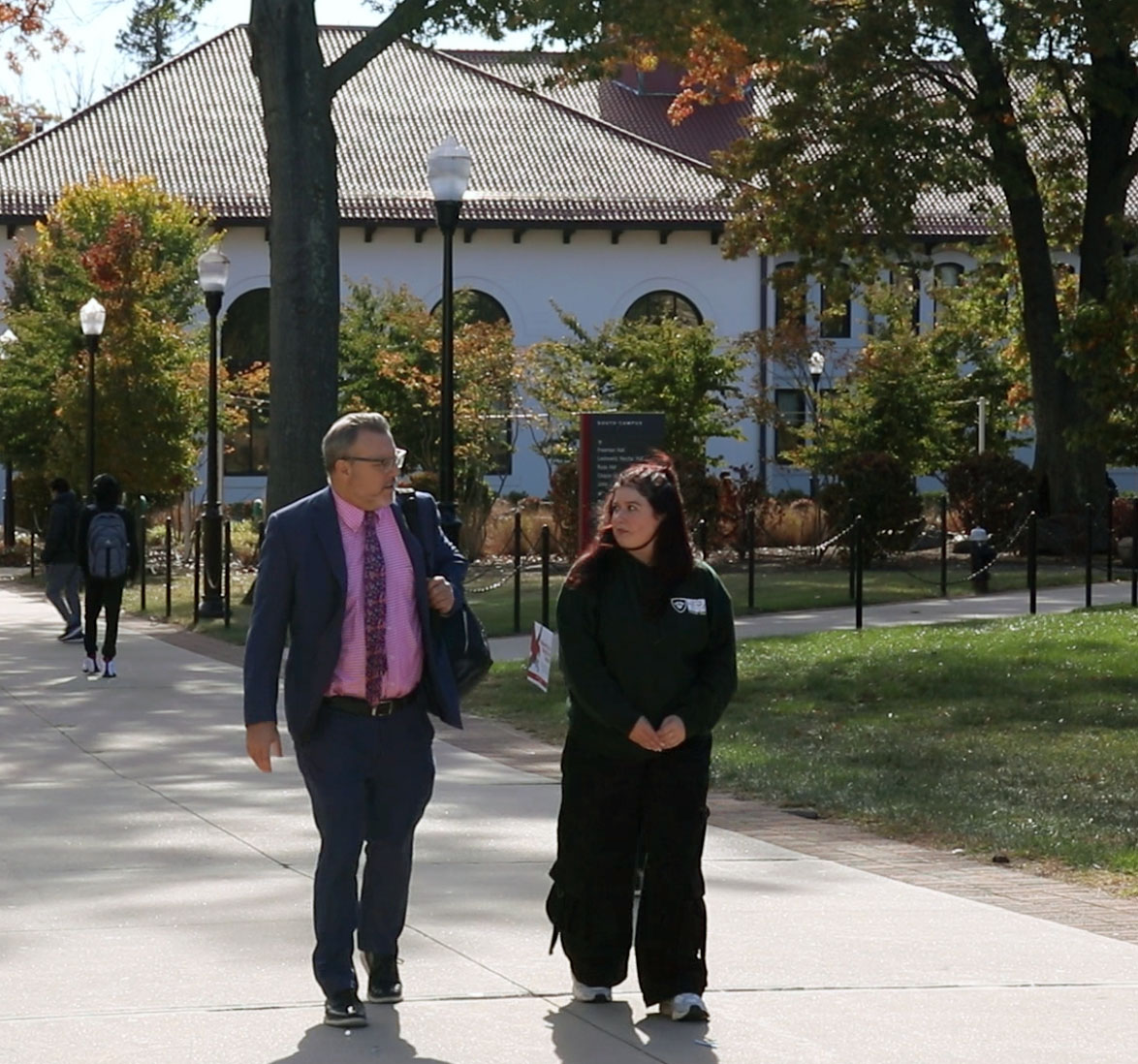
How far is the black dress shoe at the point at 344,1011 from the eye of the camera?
598 cm

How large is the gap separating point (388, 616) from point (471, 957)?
1385 millimetres

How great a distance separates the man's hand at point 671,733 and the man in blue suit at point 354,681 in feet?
2.05

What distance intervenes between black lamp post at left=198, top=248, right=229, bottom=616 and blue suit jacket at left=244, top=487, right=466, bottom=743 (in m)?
18.8

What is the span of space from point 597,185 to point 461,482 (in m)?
18.4

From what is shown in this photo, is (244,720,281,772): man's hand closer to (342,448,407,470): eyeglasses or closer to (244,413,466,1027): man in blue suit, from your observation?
(244,413,466,1027): man in blue suit

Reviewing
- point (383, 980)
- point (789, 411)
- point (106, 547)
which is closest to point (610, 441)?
point (106, 547)

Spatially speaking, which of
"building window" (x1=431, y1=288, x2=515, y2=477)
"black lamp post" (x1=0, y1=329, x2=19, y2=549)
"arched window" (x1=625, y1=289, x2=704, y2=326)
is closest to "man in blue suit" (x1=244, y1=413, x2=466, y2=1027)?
"black lamp post" (x1=0, y1=329, x2=19, y2=549)

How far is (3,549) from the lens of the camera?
44812 mm

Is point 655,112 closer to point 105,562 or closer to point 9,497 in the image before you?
point 9,497

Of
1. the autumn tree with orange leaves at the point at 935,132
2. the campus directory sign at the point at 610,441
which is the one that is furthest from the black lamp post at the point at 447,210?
the autumn tree with orange leaves at the point at 935,132

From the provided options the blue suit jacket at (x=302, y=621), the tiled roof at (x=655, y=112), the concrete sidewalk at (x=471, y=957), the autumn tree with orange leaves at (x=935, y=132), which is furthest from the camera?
the tiled roof at (x=655, y=112)

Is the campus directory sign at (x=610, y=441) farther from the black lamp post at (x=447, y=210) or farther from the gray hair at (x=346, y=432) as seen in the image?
the gray hair at (x=346, y=432)

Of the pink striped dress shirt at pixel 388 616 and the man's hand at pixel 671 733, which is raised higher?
the pink striped dress shirt at pixel 388 616

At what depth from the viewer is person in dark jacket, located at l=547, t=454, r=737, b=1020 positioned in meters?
6.14
